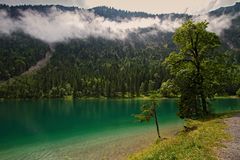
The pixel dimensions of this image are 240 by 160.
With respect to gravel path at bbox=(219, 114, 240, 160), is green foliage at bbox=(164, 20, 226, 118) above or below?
above

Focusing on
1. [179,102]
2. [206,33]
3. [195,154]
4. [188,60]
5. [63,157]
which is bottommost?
[63,157]

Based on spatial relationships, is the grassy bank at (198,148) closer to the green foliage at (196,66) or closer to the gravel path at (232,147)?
the gravel path at (232,147)

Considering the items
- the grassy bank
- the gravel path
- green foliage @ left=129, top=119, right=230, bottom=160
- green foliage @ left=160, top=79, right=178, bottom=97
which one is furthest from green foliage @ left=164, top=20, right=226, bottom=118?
green foliage @ left=129, top=119, right=230, bottom=160

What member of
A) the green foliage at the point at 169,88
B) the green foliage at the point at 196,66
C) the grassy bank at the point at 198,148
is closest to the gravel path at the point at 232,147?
the grassy bank at the point at 198,148

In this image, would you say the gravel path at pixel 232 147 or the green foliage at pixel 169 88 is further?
the green foliage at pixel 169 88

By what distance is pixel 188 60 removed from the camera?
48812mm

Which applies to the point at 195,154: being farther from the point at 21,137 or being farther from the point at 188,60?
the point at 21,137

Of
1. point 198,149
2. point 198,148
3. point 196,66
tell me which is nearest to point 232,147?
point 198,148

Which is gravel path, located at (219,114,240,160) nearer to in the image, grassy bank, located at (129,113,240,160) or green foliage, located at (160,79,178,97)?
grassy bank, located at (129,113,240,160)

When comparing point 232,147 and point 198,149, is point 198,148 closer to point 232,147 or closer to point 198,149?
point 198,149

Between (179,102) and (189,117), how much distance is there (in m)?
3.09

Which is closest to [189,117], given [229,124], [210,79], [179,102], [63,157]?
[179,102]

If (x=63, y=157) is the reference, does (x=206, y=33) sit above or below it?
above

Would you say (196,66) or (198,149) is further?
(196,66)
